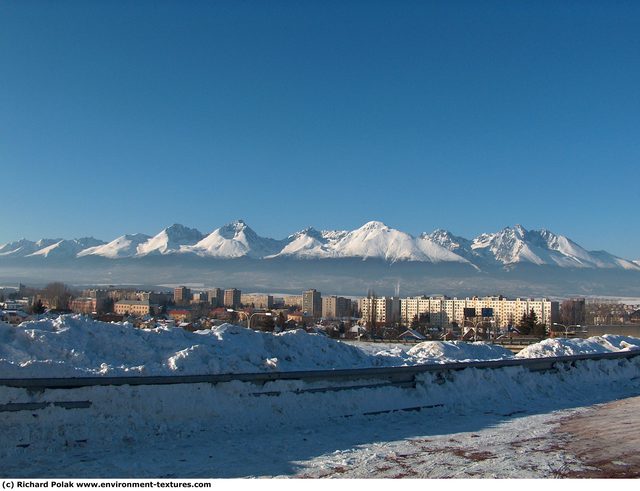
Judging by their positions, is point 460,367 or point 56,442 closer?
point 56,442

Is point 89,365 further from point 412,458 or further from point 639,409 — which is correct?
point 639,409

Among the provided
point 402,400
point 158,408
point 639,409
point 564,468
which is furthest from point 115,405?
point 639,409

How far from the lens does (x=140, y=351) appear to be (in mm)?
16516

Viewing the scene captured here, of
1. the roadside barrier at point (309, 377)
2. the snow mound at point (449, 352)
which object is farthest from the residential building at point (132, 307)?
the roadside barrier at point (309, 377)

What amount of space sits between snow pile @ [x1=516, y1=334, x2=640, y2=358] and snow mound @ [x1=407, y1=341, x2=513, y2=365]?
4.07 ft

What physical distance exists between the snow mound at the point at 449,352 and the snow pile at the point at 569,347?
48.8 inches

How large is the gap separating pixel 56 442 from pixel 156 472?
2360 mm

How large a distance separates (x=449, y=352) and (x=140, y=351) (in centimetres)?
1141

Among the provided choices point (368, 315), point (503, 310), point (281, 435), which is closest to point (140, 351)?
point (281, 435)

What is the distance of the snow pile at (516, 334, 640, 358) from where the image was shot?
81.3 ft

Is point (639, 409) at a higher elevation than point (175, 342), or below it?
below

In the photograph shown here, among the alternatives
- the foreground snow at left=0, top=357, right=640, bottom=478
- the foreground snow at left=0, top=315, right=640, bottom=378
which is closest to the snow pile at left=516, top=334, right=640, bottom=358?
the foreground snow at left=0, top=315, right=640, bottom=378

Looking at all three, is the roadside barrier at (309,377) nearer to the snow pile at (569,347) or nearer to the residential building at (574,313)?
the snow pile at (569,347)
